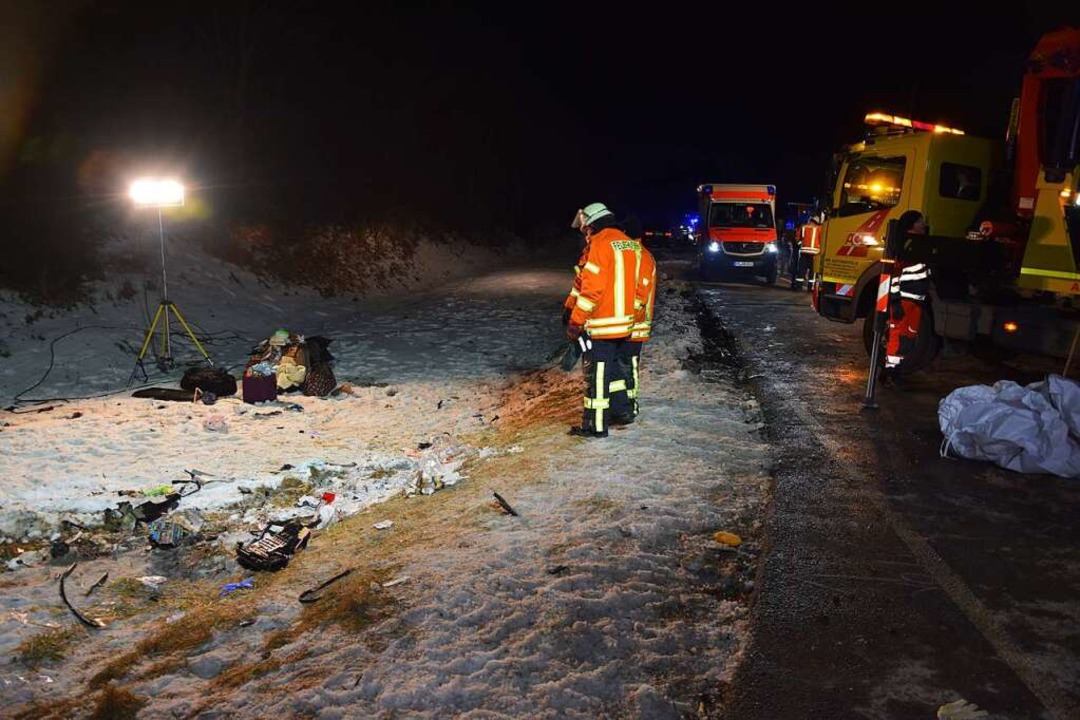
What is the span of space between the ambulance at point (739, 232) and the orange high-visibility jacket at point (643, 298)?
15.9 meters

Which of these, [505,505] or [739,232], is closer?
[505,505]

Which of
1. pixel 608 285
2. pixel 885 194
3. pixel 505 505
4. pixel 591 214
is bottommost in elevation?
pixel 505 505

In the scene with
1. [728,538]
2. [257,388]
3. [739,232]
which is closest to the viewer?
[728,538]

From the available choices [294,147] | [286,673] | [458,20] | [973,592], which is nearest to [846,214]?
[973,592]

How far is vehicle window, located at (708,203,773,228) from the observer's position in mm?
21703

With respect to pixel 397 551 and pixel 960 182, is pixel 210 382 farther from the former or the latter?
pixel 960 182

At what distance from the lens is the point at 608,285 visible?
19.9ft

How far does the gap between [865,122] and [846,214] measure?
Result: 1.46 metres

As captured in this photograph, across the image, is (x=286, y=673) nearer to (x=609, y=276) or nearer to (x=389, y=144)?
(x=609, y=276)

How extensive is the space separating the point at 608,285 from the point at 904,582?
3.20 m

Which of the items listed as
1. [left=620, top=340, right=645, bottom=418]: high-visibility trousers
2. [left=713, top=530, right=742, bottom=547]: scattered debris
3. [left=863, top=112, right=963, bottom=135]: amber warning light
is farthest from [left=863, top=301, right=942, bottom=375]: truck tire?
[left=713, top=530, right=742, bottom=547]: scattered debris

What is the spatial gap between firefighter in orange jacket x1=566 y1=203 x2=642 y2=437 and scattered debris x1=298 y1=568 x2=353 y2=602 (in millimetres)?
2776

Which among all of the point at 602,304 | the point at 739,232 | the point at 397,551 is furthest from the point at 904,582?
the point at 739,232

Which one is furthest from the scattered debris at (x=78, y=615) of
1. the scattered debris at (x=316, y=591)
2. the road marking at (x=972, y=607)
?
the road marking at (x=972, y=607)
